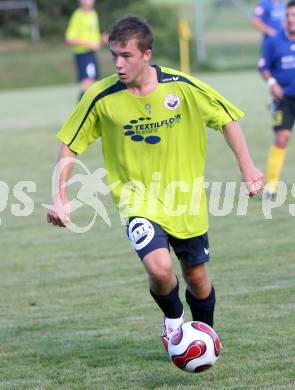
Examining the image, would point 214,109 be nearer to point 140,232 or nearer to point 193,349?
point 140,232

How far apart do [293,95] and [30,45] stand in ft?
95.4

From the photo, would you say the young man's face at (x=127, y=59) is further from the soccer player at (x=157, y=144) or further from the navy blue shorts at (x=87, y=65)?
the navy blue shorts at (x=87, y=65)

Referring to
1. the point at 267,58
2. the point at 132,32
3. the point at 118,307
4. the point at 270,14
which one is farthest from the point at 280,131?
the point at 270,14

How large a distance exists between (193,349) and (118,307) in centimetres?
184

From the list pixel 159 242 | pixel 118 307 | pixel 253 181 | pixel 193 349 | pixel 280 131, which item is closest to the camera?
pixel 193 349

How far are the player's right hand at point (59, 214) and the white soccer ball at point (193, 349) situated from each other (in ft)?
2.59

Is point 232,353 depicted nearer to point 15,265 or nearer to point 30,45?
point 15,265

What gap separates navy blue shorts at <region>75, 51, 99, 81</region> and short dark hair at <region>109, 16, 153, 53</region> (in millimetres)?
14244

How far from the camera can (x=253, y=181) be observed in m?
4.98

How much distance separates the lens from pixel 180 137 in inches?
201

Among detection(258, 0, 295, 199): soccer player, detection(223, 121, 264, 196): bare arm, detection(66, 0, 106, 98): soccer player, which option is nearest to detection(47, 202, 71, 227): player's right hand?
detection(223, 121, 264, 196): bare arm

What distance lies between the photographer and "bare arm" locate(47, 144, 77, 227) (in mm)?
4934

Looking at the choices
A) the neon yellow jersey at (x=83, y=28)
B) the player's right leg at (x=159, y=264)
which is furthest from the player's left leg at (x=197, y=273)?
the neon yellow jersey at (x=83, y=28)

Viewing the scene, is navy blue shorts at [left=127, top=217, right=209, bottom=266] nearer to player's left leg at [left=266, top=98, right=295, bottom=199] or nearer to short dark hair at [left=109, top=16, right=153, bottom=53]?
short dark hair at [left=109, top=16, right=153, bottom=53]
